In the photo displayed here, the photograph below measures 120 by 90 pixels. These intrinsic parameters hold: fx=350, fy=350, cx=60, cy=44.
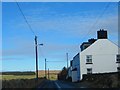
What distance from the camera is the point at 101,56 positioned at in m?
66.8

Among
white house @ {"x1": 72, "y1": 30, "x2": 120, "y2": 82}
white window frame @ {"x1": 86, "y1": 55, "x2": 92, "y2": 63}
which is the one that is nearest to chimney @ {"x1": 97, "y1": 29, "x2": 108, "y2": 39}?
white house @ {"x1": 72, "y1": 30, "x2": 120, "y2": 82}

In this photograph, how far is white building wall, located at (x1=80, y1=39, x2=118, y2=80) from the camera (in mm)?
66062

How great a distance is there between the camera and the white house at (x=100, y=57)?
66.1 m

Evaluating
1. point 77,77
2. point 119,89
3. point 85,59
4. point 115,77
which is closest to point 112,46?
point 85,59

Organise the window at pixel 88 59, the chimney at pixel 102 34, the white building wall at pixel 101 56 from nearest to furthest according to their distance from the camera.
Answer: the white building wall at pixel 101 56 < the window at pixel 88 59 < the chimney at pixel 102 34

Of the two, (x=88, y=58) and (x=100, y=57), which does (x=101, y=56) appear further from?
(x=88, y=58)

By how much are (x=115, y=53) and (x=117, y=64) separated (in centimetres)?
252

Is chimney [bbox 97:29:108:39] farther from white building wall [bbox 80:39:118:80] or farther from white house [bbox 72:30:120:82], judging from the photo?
white building wall [bbox 80:39:118:80]

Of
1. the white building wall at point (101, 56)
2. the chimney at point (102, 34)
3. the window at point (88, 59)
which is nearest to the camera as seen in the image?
the white building wall at point (101, 56)

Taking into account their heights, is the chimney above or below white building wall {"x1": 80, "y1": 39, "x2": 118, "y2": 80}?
above

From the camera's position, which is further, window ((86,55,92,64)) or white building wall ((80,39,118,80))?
window ((86,55,92,64))

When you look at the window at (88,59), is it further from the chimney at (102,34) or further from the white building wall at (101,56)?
the chimney at (102,34)

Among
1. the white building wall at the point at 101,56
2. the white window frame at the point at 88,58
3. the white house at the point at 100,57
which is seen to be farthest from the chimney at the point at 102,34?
the white window frame at the point at 88,58

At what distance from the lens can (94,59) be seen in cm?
6681
